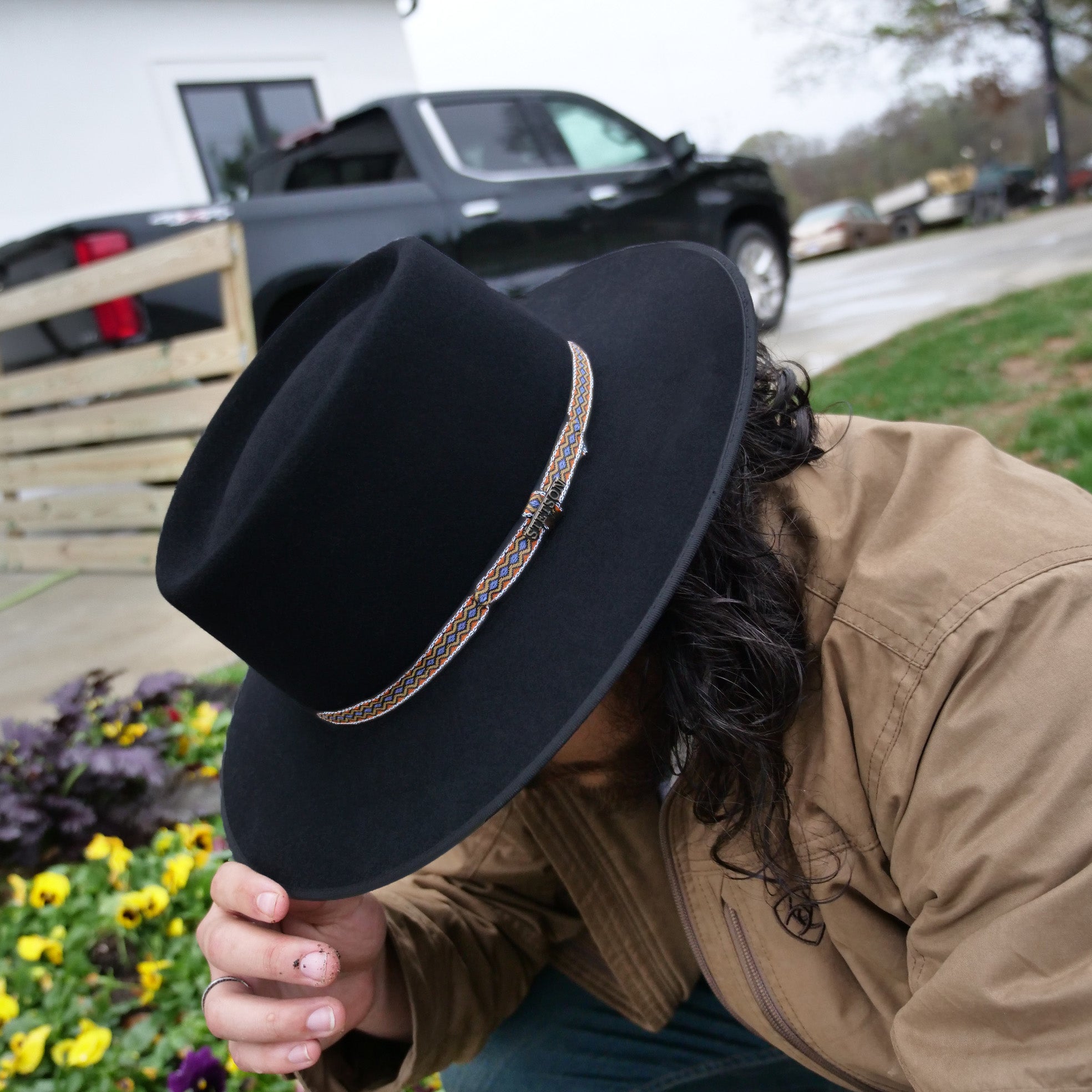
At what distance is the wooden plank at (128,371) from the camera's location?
3930mm

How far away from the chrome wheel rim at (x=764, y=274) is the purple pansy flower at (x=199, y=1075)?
21.4 ft

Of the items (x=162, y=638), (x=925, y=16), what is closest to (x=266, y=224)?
(x=162, y=638)

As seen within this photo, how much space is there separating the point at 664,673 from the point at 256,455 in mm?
496

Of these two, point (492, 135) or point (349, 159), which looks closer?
point (349, 159)

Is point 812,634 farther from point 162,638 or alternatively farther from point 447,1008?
point 162,638

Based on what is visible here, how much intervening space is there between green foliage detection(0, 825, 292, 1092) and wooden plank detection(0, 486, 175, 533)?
89.7 inches

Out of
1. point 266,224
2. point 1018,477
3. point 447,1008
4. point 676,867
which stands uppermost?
point 266,224

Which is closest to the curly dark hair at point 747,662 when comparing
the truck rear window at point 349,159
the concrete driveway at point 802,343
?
the concrete driveway at point 802,343

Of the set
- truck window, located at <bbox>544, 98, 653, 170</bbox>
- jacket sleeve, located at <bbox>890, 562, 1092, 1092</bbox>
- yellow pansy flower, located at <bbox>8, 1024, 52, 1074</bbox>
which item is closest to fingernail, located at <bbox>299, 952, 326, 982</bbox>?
jacket sleeve, located at <bbox>890, 562, 1092, 1092</bbox>

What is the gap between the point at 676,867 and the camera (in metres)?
1.20

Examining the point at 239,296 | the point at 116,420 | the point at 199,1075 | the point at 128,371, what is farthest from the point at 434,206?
the point at 199,1075

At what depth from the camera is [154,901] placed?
6.43 ft

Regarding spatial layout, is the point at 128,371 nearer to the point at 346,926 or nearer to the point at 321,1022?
the point at 346,926

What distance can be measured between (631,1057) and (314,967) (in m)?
0.68
